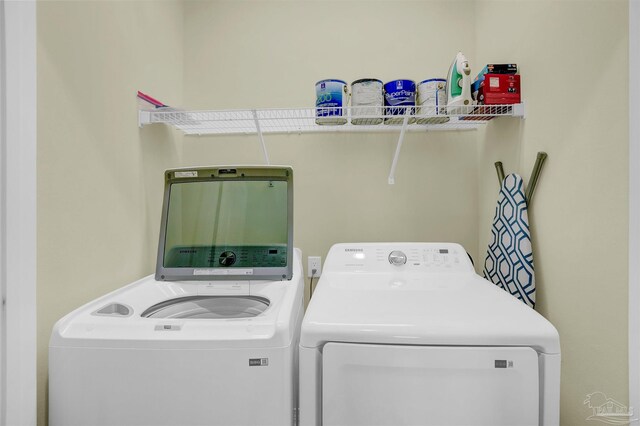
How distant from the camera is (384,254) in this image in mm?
1663

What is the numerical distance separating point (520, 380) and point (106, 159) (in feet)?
5.24

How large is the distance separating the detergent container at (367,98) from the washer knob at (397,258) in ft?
2.09

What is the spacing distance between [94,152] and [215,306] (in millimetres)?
752

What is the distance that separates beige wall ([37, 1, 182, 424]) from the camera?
44.4 inches

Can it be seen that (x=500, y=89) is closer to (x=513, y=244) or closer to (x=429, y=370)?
(x=513, y=244)

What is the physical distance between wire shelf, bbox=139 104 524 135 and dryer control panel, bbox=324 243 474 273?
2.00 feet

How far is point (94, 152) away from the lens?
53.1 inches

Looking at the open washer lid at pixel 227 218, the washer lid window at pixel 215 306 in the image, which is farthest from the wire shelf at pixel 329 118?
the washer lid window at pixel 215 306

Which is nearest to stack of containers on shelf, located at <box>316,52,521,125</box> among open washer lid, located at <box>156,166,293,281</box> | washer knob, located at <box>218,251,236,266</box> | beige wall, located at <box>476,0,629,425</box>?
beige wall, located at <box>476,0,629,425</box>

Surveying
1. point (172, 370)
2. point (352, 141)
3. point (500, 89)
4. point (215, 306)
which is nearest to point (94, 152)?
point (215, 306)

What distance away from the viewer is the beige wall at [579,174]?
1.07 meters

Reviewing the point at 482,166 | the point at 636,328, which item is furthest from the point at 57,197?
the point at 482,166

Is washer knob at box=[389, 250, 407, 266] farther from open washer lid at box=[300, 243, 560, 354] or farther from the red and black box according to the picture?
the red and black box

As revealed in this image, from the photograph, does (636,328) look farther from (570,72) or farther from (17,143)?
(17,143)
